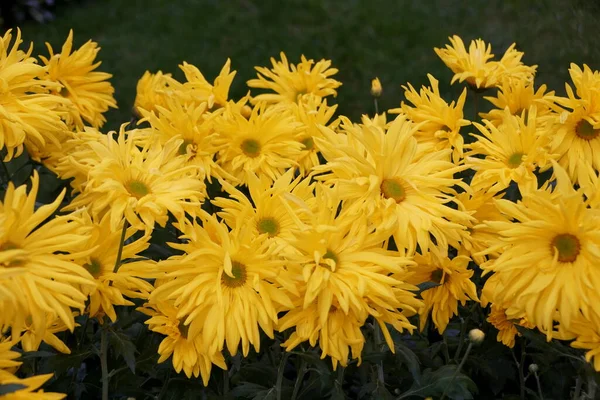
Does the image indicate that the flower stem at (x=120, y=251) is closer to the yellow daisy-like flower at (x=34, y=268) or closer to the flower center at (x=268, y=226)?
the yellow daisy-like flower at (x=34, y=268)

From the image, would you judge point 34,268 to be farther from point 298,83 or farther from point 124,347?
point 298,83

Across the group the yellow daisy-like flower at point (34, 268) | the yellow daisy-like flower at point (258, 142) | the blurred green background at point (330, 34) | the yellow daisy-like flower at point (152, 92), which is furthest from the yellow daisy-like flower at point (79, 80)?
the blurred green background at point (330, 34)

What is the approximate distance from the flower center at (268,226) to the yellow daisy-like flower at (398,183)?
184 millimetres

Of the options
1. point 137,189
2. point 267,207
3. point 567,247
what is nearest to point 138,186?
point 137,189

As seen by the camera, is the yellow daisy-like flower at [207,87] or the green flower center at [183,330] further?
the yellow daisy-like flower at [207,87]

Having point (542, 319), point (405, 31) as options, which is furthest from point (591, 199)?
point (405, 31)

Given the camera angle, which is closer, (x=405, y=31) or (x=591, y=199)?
(x=591, y=199)

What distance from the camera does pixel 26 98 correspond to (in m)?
2.46

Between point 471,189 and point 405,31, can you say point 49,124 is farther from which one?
point 405,31

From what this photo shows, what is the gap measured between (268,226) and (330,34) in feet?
19.0

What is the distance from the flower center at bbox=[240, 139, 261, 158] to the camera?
281cm

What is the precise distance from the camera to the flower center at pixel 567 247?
2.00 meters

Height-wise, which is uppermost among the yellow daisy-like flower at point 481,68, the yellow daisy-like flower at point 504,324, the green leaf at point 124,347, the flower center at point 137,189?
the yellow daisy-like flower at point 481,68

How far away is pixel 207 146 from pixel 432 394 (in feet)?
3.40
